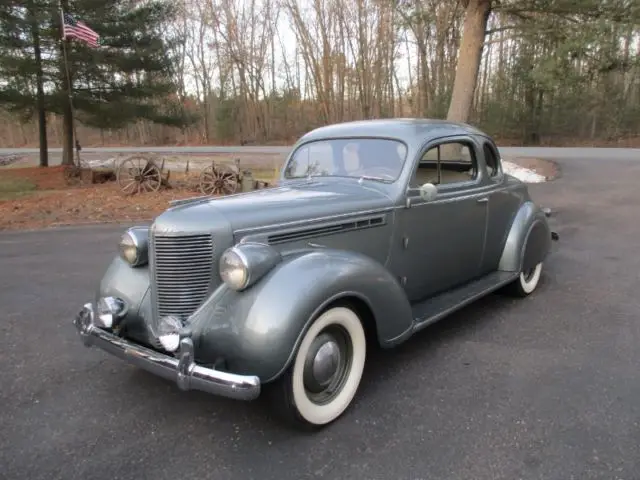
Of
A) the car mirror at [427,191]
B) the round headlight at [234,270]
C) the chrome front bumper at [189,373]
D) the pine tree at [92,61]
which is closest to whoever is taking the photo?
the chrome front bumper at [189,373]

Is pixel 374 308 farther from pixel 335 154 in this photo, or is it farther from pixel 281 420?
pixel 335 154

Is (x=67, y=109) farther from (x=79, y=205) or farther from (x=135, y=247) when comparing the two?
(x=135, y=247)

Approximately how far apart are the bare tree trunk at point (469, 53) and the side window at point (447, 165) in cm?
975

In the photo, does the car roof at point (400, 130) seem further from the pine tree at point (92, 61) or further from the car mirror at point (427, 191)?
the pine tree at point (92, 61)

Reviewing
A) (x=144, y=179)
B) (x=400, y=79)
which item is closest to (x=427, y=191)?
(x=144, y=179)

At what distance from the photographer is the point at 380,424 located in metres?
2.81

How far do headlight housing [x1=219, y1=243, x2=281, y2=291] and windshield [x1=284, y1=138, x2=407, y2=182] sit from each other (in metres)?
1.41

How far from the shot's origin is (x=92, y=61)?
15805mm

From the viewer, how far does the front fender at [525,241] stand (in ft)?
15.1

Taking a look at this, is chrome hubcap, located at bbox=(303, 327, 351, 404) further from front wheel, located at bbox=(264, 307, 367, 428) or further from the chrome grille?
the chrome grille

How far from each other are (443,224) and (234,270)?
1.97 metres

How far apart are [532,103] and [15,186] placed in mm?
28352

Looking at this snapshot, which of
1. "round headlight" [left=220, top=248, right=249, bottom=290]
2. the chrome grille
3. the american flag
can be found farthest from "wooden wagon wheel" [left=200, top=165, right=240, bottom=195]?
"round headlight" [left=220, top=248, right=249, bottom=290]

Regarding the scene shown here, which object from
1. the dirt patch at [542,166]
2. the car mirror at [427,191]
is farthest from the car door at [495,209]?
the dirt patch at [542,166]
